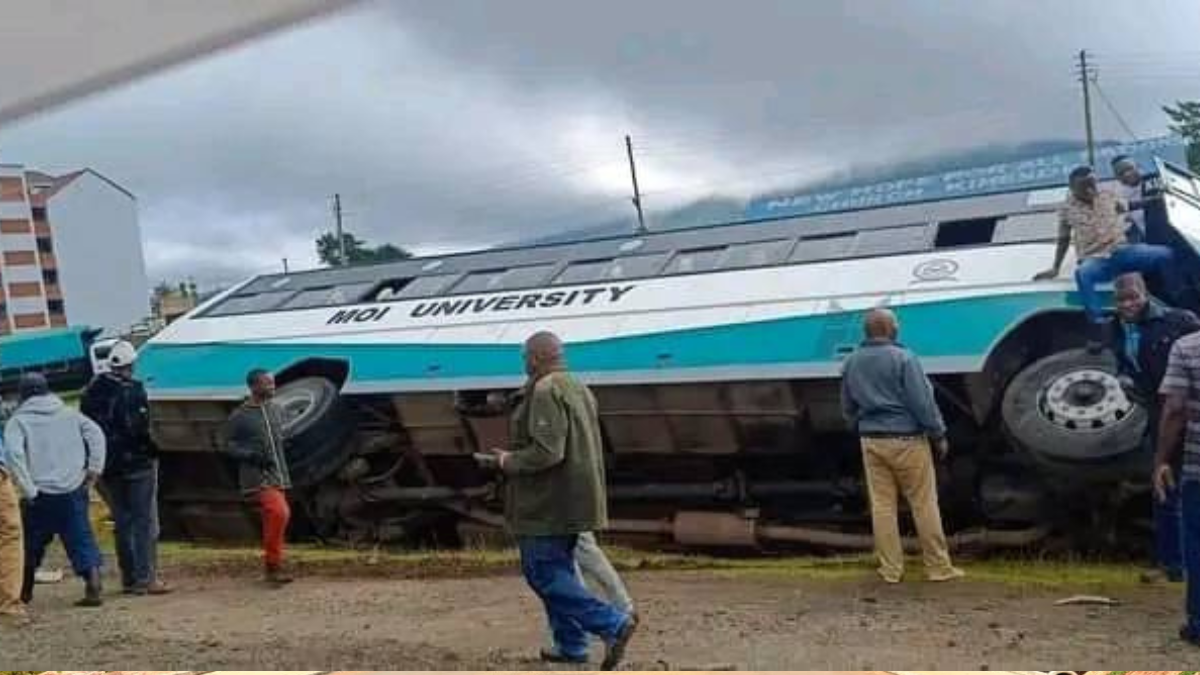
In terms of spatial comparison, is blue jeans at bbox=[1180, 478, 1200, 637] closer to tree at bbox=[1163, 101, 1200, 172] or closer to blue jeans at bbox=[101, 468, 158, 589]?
tree at bbox=[1163, 101, 1200, 172]

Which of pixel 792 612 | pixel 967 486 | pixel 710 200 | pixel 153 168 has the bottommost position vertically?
pixel 792 612

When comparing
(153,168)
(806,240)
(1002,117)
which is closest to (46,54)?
(153,168)

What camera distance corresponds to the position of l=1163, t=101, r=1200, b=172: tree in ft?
6.83

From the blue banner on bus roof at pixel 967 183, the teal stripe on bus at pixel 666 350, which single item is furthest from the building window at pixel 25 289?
the blue banner on bus roof at pixel 967 183

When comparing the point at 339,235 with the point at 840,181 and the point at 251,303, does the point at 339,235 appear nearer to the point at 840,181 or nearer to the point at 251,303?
the point at 251,303

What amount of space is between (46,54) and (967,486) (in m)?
1.83

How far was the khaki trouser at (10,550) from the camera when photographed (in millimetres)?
2611

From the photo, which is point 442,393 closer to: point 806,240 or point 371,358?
point 371,358

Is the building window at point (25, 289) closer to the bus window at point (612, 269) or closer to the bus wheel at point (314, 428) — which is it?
the bus wheel at point (314, 428)

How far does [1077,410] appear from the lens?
7.09 feet

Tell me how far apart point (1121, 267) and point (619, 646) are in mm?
1085

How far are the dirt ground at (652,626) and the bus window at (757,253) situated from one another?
59 centimetres

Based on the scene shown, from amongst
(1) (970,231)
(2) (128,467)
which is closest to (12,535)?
(2) (128,467)

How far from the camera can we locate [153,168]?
247cm
